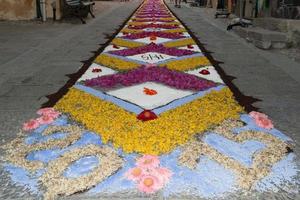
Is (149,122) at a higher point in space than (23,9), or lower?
lower

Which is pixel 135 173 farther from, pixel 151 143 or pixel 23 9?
pixel 23 9

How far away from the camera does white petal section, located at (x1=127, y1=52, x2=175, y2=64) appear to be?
21.0 feet

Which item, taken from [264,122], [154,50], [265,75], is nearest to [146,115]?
[264,122]

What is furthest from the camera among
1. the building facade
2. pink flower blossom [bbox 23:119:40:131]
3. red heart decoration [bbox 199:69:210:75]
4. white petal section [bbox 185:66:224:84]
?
the building facade

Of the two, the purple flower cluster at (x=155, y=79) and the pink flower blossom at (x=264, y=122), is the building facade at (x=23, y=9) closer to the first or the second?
the purple flower cluster at (x=155, y=79)

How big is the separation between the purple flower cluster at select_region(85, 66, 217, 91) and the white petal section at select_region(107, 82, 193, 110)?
147 mm

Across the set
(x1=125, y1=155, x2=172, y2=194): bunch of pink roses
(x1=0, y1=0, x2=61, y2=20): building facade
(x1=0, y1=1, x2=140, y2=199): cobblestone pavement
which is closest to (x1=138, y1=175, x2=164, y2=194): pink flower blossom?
(x1=125, y1=155, x2=172, y2=194): bunch of pink roses

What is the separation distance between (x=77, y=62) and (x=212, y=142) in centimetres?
367

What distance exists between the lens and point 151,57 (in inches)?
261

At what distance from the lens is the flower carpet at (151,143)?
264 cm

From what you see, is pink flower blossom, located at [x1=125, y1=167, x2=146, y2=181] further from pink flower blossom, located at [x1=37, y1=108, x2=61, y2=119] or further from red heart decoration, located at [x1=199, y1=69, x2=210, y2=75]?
red heart decoration, located at [x1=199, y1=69, x2=210, y2=75]

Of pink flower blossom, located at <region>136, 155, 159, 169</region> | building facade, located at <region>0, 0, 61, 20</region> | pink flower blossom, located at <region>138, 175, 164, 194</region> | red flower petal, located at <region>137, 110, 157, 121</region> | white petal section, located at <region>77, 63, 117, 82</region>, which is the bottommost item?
pink flower blossom, located at <region>138, 175, 164, 194</region>

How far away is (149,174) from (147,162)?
0.49 feet

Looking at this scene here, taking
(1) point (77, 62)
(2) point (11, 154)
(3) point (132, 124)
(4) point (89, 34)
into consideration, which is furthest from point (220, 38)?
(2) point (11, 154)
